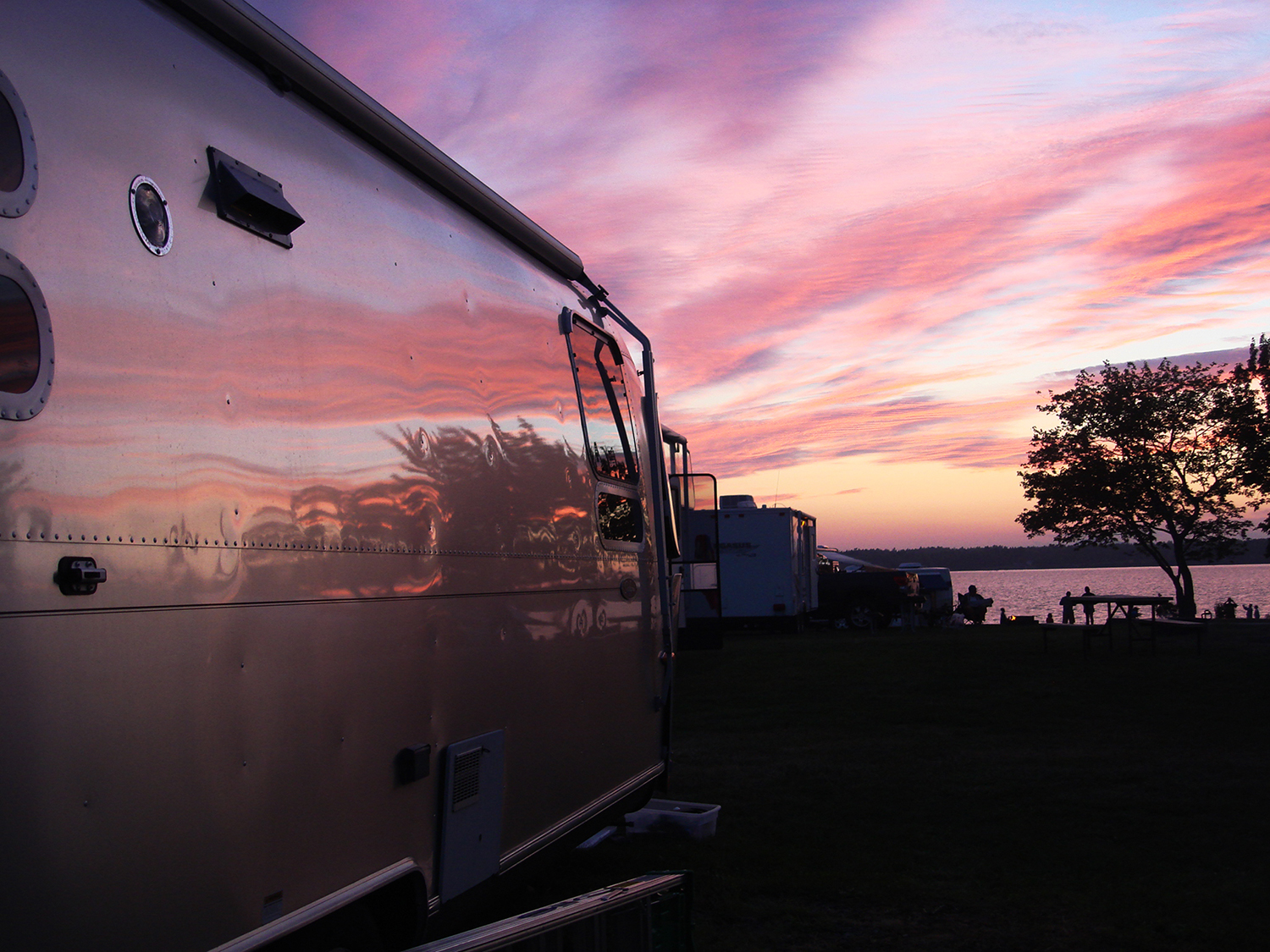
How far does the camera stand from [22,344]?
180cm

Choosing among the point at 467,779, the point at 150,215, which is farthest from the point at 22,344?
the point at 467,779

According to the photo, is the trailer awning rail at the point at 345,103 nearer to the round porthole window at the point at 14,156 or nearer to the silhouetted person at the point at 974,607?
the round porthole window at the point at 14,156

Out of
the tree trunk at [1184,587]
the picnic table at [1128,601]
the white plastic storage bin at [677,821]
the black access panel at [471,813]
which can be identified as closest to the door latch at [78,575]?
the black access panel at [471,813]

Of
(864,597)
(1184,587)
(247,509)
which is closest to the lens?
(247,509)

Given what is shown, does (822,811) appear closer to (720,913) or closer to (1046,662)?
(720,913)

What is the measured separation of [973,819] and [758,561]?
16109 millimetres

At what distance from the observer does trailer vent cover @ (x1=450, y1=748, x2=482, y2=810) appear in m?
3.12

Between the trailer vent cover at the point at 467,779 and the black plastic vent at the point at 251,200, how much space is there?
154 centimetres

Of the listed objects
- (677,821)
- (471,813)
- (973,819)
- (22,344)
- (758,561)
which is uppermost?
(758,561)

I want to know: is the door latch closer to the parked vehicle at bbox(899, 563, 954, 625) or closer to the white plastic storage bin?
the white plastic storage bin

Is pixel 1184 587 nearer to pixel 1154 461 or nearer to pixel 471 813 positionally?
pixel 1154 461

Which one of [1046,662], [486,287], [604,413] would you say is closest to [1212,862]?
[604,413]

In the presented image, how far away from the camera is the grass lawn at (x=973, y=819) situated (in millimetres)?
4777

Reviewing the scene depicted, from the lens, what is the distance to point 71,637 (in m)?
1.85
